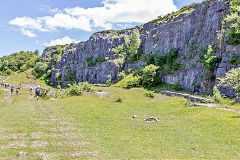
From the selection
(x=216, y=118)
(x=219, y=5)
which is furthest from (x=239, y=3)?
(x=216, y=118)

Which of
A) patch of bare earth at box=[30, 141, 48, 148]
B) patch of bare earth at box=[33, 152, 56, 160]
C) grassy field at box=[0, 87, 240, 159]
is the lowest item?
grassy field at box=[0, 87, 240, 159]

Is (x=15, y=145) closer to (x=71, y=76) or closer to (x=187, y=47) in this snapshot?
(x=187, y=47)

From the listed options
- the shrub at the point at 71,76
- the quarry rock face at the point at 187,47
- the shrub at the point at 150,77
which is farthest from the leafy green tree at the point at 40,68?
the shrub at the point at 150,77

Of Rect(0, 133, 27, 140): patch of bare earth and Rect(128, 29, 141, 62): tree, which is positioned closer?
Rect(0, 133, 27, 140): patch of bare earth

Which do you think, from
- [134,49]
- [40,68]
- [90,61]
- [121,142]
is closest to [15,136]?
[121,142]

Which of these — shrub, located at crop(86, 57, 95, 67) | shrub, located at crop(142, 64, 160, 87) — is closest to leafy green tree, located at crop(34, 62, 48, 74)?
shrub, located at crop(86, 57, 95, 67)

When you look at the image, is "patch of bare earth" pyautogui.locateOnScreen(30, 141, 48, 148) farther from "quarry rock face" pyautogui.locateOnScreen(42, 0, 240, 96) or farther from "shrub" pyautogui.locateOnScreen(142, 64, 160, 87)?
"shrub" pyautogui.locateOnScreen(142, 64, 160, 87)

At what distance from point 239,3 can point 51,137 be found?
207ft

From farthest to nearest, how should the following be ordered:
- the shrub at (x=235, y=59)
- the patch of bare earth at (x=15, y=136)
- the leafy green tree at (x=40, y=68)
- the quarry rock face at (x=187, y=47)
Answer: the leafy green tree at (x=40, y=68) < the quarry rock face at (x=187, y=47) < the shrub at (x=235, y=59) < the patch of bare earth at (x=15, y=136)

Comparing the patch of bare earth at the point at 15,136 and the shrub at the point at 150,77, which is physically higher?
the shrub at the point at 150,77

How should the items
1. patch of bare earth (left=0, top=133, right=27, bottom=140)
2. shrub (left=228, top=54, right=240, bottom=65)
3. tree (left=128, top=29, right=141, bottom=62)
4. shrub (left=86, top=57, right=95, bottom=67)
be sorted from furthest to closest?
shrub (left=86, top=57, right=95, bottom=67), tree (left=128, top=29, right=141, bottom=62), shrub (left=228, top=54, right=240, bottom=65), patch of bare earth (left=0, top=133, right=27, bottom=140)

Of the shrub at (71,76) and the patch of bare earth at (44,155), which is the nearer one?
the patch of bare earth at (44,155)

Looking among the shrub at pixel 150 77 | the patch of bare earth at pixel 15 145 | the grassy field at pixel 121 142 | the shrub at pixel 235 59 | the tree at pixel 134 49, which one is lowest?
the grassy field at pixel 121 142

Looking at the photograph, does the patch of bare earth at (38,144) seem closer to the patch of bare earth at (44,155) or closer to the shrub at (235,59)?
the patch of bare earth at (44,155)
